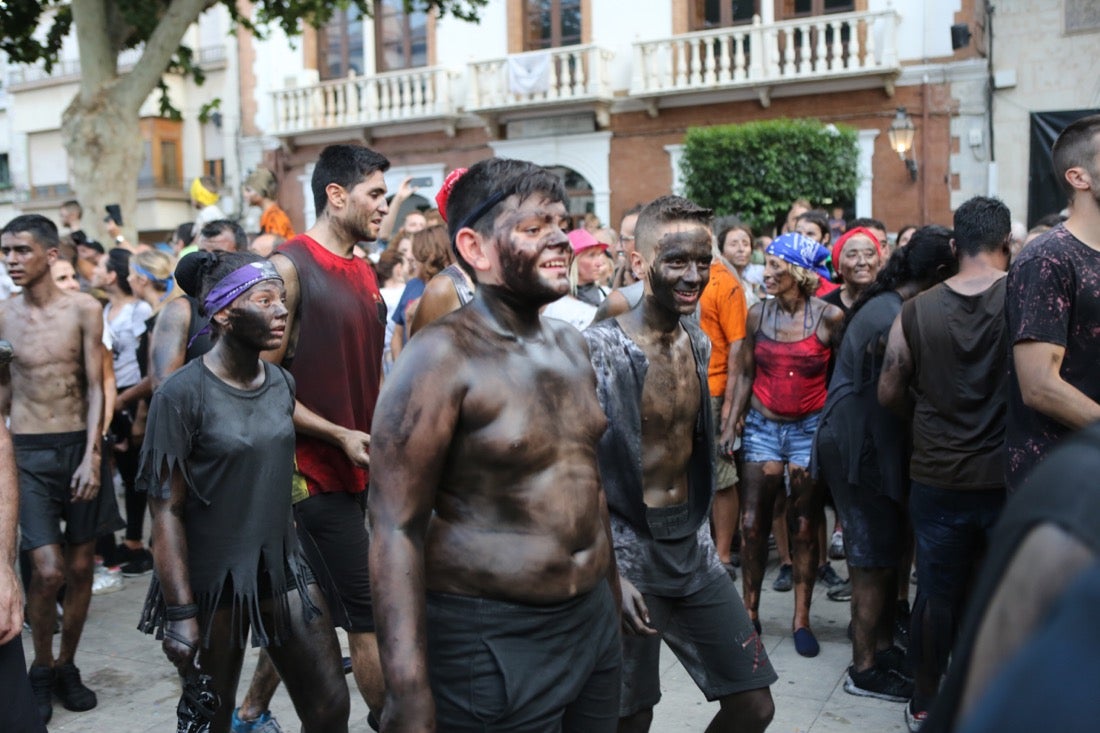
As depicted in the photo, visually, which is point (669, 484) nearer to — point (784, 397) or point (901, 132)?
point (784, 397)

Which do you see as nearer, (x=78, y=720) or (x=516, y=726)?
(x=516, y=726)

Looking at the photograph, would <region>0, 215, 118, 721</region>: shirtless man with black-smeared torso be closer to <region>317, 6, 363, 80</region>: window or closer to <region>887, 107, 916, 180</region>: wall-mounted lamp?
<region>887, 107, 916, 180</region>: wall-mounted lamp

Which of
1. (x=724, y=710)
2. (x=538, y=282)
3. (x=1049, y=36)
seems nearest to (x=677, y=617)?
(x=724, y=710)

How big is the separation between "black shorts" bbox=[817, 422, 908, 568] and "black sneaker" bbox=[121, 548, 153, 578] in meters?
4.64

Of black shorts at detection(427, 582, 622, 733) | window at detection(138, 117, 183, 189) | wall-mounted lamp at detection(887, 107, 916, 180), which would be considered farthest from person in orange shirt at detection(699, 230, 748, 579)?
window at detection(138, 117, 183, 189)

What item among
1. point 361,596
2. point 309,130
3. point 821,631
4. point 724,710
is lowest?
point 821,631

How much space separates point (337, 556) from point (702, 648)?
140 centimetres

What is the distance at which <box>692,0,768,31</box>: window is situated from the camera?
65.5 feet

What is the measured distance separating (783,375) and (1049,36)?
14.0m

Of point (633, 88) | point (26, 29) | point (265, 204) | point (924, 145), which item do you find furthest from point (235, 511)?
point (633, 88)

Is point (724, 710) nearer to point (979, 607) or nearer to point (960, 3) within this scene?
point (979, 607)

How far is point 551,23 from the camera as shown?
21625 millimetres

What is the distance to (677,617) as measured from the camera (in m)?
3.61

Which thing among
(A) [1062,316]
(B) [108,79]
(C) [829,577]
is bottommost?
→ (C) [829,577]
